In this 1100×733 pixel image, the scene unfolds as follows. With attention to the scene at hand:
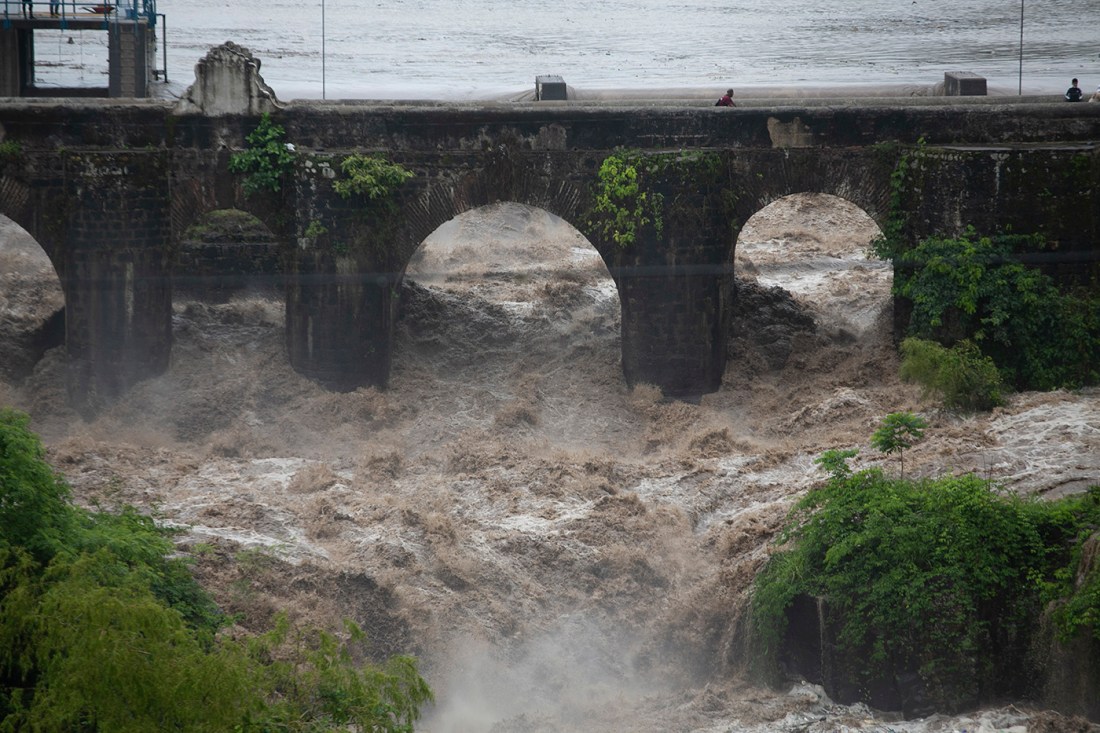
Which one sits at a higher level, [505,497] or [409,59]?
[409,59]

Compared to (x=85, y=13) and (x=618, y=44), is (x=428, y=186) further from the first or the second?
(x=618, y=44)

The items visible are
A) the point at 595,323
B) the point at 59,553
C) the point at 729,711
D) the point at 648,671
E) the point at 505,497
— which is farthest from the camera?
the point at 595,323

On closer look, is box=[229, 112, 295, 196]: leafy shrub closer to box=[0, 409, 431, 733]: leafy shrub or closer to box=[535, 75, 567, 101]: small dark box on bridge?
box=[535, 75, 567, 101]: small dark box on bridge

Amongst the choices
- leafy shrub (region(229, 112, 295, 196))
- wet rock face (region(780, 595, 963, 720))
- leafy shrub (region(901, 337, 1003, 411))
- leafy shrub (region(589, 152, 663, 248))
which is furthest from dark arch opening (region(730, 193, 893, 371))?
wet rock face (region(780, 595, 963, 720))

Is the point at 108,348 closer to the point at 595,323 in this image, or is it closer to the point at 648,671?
the point at 595,323

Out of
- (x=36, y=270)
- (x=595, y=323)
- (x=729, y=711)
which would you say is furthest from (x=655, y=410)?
(x=36, y=270)

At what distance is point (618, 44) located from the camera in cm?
4003

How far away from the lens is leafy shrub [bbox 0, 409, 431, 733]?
9.25 m

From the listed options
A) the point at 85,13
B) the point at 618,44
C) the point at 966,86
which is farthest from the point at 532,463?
the point at 618,44

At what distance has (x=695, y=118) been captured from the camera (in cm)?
1912

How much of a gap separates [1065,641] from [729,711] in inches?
112

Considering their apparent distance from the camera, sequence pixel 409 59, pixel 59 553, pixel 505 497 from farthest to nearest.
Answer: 1. pixel 409 59
2. pixel 505 497
3. pixel 59 553

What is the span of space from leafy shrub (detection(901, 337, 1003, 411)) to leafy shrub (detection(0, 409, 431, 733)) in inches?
315

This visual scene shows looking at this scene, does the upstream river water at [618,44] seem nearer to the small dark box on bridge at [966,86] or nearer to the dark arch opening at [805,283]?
the small dark box on bridge at [966,86]
